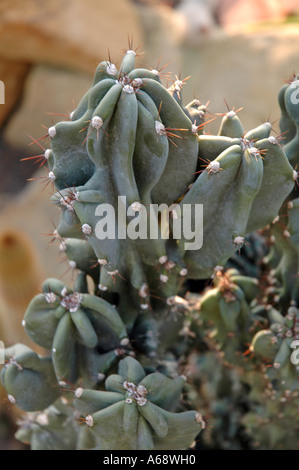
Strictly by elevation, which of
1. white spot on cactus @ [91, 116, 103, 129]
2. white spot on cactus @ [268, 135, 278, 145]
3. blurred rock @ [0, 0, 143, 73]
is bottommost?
white spot on cactus @ [268, 135, 278, 145]

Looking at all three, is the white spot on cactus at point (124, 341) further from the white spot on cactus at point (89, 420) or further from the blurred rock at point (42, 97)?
the blurred rock at point (42, 97)

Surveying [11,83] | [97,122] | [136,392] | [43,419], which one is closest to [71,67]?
[11,83]

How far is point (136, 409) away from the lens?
1259 mm

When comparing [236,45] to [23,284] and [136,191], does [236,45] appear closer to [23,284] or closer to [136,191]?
[23,284]

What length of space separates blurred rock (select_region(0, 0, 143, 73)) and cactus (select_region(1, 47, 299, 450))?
3055 millimetres

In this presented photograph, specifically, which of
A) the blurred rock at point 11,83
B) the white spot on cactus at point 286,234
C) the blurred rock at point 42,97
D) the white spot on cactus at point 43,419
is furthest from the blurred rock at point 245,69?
the white spot on cactus at point 43,419

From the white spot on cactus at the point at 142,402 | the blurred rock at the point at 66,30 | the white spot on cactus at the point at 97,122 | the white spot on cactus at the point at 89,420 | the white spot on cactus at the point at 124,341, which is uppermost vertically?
the blurred rock at the point at 66,30

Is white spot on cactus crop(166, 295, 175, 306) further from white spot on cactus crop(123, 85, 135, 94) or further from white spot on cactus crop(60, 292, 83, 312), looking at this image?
white spot on cactus crop(123, 85, 135, 94)

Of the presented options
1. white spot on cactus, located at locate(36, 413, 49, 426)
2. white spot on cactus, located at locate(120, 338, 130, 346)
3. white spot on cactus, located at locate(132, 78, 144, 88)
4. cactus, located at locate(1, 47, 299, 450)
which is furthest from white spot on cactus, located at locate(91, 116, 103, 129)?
white spot on cactus, located at locate(36, 413, 49, 426)

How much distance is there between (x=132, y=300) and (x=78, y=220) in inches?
13.1

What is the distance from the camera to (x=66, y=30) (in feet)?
14.1

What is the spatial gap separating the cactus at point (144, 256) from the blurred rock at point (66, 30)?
3055mm

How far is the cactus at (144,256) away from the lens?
4.02 ft

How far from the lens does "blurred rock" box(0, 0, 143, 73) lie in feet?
13.4
